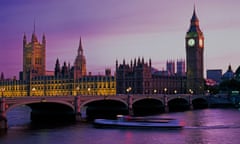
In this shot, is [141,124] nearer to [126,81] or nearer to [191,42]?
[126,81]

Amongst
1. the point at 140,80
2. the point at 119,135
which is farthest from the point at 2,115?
the point at 140,80

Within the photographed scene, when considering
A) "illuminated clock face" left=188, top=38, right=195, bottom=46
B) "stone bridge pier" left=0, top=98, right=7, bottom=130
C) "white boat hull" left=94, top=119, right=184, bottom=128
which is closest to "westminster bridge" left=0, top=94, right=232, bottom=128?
"stone bridge pier" left=0, top=98, right=7, bottom=130

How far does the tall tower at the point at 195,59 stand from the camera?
511ft

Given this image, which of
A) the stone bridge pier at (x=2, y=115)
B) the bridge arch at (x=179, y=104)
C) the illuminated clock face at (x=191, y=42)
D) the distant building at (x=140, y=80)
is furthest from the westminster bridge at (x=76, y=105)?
the illuminated clock face at (x=191, y=42)

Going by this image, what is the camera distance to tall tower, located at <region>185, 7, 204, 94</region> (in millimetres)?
155750

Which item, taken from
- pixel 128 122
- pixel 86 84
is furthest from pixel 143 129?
pixel 86 84

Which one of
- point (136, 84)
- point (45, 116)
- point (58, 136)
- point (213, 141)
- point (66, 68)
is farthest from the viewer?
point (66, 68)

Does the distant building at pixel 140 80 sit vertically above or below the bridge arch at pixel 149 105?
above

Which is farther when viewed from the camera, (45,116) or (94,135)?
(45,116)

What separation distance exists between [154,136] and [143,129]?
23.8 ft

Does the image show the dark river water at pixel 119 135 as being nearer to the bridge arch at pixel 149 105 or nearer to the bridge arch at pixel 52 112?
the bridge arch at pixel 52 112

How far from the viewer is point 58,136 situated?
154ft

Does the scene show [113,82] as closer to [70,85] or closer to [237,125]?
[70,85]

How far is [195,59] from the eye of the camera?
158125mm
